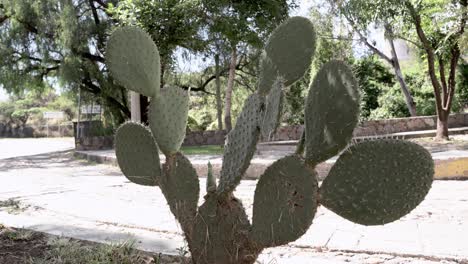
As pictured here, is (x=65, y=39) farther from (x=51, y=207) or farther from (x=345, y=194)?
(x=345, y=194)

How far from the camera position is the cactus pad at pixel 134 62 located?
273 centimetres

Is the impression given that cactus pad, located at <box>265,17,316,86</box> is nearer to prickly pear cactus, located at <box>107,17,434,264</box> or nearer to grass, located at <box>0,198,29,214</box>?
prickly pear cactus, located at <box>107,17,434,264</box>

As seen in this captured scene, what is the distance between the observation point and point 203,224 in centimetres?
248

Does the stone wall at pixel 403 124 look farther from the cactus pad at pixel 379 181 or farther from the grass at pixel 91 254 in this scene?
the cactus pad at pixel 379 181

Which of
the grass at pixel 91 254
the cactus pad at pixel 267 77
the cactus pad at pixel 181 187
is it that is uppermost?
the cactus pad at pixel 267 77

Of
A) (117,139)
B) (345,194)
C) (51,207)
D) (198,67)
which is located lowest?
(51,207)

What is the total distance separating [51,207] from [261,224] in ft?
13.7

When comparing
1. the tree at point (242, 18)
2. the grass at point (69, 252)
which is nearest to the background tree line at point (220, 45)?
the tree at point (242, 18)

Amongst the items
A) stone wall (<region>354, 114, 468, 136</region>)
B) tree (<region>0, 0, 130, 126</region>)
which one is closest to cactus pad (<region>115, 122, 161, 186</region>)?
tree (<region>0, 0, 130, 126</region>)

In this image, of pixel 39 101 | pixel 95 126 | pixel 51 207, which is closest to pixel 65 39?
pixel 95 126

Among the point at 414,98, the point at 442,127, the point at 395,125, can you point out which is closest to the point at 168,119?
the point at 442,127

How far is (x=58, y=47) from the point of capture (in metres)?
15.9

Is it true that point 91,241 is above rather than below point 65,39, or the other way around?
below

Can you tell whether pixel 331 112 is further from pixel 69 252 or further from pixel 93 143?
pixel 93 143
